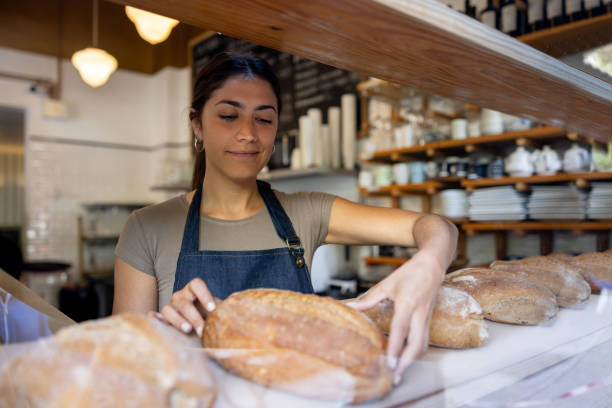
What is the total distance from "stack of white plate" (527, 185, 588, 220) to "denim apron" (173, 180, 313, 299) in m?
1.59

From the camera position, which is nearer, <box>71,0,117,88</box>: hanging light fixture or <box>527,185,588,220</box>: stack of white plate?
<box>527,185,588,220</box>: stack of white plate

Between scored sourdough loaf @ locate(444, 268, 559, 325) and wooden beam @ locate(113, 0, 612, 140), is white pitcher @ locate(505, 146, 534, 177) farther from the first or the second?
scored sourdough loaf @ locate(444, 268, 559, 325)

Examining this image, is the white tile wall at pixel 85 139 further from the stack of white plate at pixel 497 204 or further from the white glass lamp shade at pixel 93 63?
the stack of white plate at pixel 497 204

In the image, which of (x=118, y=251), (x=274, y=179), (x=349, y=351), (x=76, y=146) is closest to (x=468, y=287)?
(x=349, y=351)

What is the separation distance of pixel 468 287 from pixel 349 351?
18.5 inches

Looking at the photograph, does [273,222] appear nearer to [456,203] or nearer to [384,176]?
[456,203]

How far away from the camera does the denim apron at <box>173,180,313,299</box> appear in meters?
1.04

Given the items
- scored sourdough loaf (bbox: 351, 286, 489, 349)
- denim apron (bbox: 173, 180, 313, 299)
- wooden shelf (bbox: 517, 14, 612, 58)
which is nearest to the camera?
scored sourdough loaf (bbox: 351, 286, 489, 349)

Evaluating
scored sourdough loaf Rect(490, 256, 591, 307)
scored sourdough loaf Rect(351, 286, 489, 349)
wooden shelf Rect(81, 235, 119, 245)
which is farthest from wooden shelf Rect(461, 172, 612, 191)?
wooden shelf Rect(81, 235, 119, 245)

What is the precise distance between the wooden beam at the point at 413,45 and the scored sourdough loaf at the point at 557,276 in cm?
34

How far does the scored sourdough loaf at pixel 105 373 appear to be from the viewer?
0.33m

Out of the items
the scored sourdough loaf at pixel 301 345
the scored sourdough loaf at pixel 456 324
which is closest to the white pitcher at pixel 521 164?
the scored sourdough loaf at pixel 456 324

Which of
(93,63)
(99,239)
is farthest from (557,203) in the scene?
(99,239)

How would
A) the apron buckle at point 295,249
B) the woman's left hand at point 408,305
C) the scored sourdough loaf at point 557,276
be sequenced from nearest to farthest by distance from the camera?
the woman's left hand at point 408,305, the scored sourdough loaf at point 557,276, the apron buckle at point 295,249
